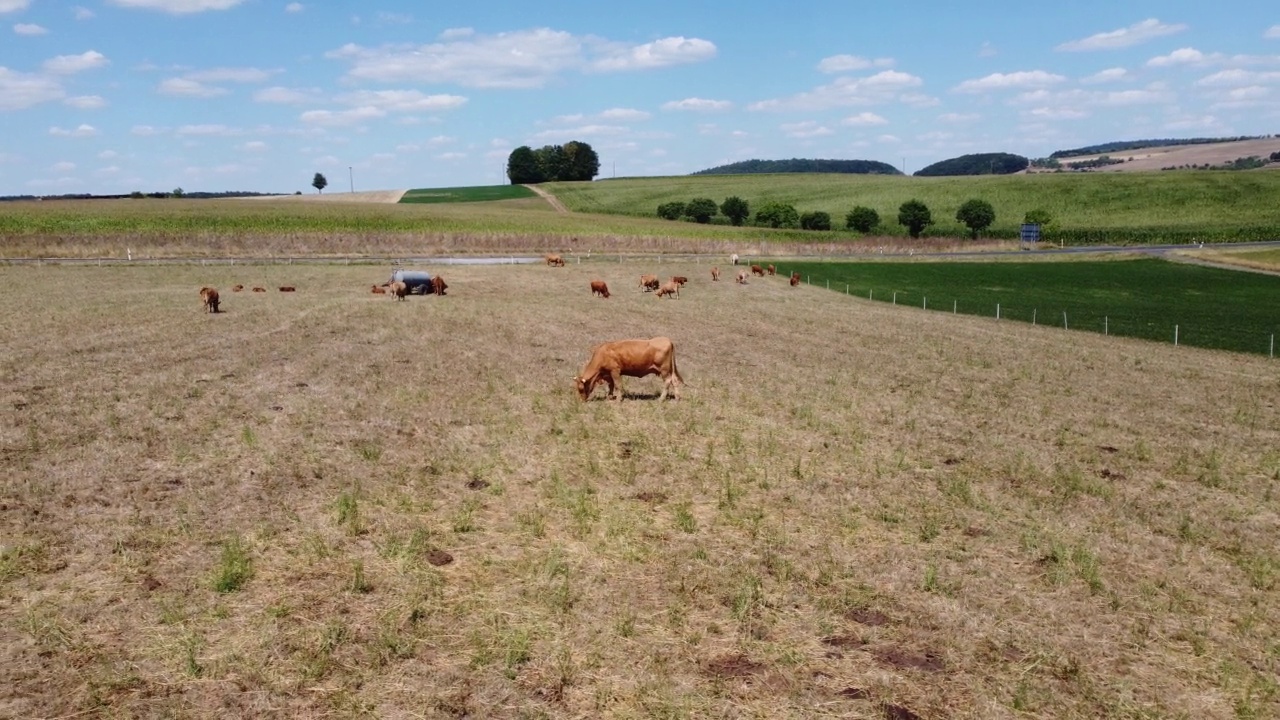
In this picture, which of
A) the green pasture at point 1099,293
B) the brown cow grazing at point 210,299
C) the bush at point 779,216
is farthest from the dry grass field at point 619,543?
the bush at point 779,216

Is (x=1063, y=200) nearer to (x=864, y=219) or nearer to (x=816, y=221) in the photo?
(x=864, y=219)

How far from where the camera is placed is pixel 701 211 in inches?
4099

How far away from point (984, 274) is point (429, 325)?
4350 centimetres

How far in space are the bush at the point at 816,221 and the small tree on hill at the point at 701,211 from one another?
1249 cm

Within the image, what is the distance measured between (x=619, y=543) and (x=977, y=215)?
93.2m

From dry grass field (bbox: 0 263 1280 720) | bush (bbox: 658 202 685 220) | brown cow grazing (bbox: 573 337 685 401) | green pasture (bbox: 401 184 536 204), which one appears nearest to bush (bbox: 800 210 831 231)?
bush (bbox: 658 202 685 220)

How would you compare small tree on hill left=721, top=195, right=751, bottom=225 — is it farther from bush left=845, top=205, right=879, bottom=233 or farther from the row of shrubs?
bush left=845, top=205, right=879, bottom=233

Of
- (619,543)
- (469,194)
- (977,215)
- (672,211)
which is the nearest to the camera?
(619,543)

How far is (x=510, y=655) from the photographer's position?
7.11m

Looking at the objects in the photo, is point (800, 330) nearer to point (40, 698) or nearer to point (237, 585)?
point (237, 585)

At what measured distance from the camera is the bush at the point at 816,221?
9600cm

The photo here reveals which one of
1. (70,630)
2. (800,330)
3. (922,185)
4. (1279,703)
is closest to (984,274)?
(800,330)

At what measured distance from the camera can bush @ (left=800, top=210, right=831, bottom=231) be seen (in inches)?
3780

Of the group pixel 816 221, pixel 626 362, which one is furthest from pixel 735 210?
pixel 626 362
